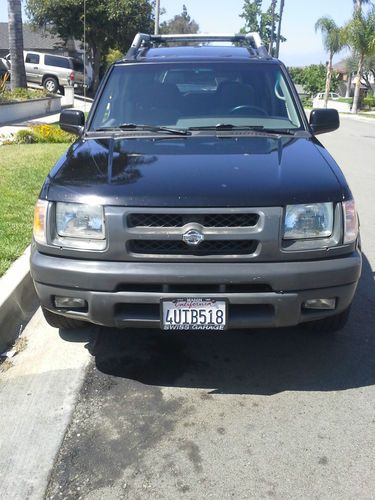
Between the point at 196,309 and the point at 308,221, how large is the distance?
78cm

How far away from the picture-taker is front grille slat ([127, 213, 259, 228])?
2.97 m

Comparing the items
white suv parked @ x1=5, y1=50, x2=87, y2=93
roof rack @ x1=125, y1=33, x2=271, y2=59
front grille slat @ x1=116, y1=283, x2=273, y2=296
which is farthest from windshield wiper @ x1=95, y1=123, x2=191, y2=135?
white suv parked @ x1=5, y1=50, x2=87, y2=93

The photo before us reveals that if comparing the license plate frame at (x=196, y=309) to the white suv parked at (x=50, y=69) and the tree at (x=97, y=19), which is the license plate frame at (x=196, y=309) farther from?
the tree at (x=97, y=19)

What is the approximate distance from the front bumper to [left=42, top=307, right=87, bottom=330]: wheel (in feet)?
1.84

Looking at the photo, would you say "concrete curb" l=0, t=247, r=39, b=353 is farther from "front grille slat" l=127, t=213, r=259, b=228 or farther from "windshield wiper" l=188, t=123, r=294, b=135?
"windshield wiper" l=188, t=123, r=294, b=135

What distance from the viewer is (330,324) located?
12.4 feet

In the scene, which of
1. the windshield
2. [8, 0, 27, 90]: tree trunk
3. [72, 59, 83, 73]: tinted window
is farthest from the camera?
[72, 59, 83, 73]: tinted window

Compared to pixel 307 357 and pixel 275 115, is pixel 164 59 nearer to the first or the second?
pixel 275 115

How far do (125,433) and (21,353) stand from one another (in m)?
1.18

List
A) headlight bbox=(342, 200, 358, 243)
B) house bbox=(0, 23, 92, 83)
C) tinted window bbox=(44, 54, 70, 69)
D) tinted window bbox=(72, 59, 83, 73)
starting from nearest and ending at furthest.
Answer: headlight bbox=(342, 200, 358, 243) < tinted window bbox=(44, 54, 70, 69) < tinted window bbox=(72, 59, 83, 73) < house bbox=(0, 23, 92, 83)

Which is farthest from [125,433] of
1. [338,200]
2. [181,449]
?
[338,200]

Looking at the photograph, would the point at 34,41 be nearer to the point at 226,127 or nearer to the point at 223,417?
the point at 226,127

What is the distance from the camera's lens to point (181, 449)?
2.81 metres

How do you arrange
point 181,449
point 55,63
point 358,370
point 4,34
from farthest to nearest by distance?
point 4,34, point 55,63, point 358,370, point 181,449
